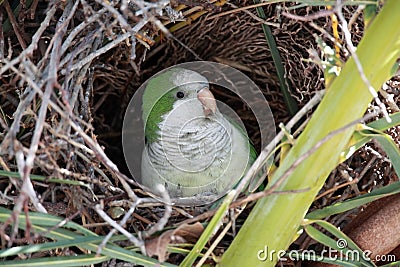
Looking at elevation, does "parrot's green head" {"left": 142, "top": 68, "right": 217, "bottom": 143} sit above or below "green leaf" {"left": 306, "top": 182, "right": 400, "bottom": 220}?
above

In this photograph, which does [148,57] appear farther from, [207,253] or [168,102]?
[207,253]

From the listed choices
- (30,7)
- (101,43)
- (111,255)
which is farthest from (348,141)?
(30,7)

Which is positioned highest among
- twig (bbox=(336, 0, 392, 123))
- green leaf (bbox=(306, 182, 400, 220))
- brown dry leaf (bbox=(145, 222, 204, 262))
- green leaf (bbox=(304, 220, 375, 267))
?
twig (bbox=(336, 0, 392, 123))

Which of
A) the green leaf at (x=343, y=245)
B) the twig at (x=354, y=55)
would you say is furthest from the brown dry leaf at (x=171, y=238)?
the twig at (x=354, y=55)

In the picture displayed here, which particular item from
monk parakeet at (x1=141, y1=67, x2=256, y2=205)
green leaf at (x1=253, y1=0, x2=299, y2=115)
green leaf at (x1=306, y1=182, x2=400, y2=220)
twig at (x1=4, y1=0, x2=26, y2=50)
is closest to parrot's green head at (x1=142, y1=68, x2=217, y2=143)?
monk parakeet at (x1=141, y1=67, x2=256, y2=205)

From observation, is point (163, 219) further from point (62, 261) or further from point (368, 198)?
point (368, 198)

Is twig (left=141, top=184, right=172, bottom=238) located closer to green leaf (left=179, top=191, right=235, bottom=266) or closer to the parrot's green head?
green leaf (left=179, top=191, right=235, bottom=266)
